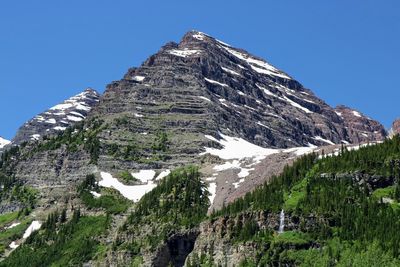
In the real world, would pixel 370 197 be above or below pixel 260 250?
above

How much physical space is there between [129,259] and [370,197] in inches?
2565

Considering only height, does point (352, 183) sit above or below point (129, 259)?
above

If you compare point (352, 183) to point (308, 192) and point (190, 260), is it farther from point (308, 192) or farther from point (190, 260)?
point (190, 260)

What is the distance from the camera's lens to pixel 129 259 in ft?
638

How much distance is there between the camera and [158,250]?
193 m

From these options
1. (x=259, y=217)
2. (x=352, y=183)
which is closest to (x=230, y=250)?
(x=259, y=217)

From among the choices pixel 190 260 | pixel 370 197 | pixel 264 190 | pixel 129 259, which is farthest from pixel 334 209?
pixel 129 259

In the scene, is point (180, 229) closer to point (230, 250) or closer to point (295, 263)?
point (230, 250)

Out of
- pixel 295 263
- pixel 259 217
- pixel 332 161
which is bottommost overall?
pixel 295 263

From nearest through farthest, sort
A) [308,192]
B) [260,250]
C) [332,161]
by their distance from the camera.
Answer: [260,250] → [308,192] → [332,161]

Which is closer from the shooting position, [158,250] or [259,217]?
[259,217]

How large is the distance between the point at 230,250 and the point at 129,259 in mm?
33857

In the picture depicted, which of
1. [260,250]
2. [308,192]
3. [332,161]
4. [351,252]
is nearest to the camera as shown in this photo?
[351,252]

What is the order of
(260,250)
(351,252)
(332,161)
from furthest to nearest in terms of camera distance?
(332,161), (260,250), (351,252)
